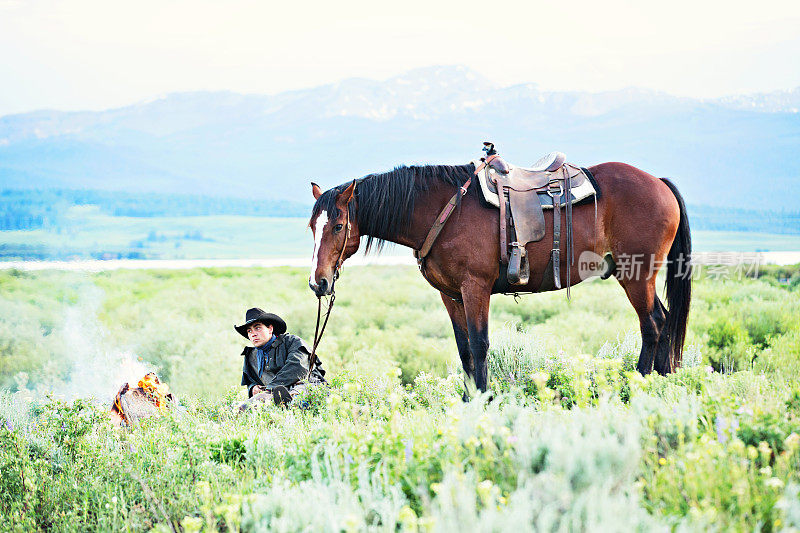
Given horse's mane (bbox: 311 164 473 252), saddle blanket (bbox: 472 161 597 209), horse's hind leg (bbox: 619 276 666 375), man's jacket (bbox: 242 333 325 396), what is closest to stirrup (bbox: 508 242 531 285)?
saddle blanket (bbox: 472 161 597 209)

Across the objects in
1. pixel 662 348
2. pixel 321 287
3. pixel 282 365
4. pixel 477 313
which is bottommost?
pixel 282 365

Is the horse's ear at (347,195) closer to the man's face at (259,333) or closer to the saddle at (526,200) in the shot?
the saddle at (526,200)

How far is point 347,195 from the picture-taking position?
5160 millimetres

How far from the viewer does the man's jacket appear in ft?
20.7

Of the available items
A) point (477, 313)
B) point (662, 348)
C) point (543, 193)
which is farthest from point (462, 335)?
point (662, 348)

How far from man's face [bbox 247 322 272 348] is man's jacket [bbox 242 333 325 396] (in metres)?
0.10

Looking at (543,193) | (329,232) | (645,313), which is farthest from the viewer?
(645,313)

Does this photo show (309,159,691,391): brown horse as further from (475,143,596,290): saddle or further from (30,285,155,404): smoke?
(30,285,155,404): smoke

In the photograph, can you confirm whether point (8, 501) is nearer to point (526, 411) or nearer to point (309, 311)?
point (526, 411)

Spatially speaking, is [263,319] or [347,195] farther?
[263,319]

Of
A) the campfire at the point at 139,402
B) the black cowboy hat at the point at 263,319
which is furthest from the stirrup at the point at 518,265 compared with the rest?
the campfire at the point at 139,402

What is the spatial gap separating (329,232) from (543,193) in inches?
76.3

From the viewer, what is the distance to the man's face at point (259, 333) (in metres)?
6.49

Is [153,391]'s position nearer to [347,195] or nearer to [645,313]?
[347,195]
